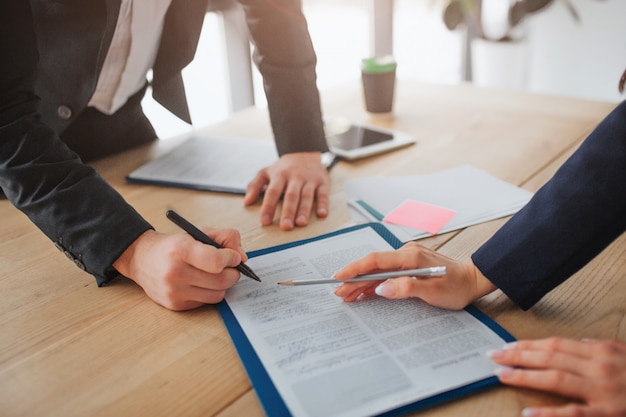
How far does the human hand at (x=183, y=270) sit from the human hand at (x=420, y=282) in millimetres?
153

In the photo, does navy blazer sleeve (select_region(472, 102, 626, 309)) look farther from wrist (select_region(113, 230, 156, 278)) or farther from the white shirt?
the white shirt

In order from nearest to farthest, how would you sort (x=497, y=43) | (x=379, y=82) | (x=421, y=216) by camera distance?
(x=421, y=216) → (x=379, y=82) → (x=497, y=43)

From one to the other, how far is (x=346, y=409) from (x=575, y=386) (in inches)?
8.8

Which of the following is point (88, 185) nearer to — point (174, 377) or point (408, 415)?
point (174, 377)

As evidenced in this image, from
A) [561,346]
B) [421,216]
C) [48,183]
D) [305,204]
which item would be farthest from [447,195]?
[48,183]

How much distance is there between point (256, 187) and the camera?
3.46 ft

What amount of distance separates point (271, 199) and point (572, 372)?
60 cm

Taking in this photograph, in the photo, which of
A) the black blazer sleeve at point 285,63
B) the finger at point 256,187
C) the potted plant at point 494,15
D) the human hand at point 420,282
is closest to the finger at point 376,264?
the human hand at point 420,282

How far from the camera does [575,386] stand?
1.74 ft

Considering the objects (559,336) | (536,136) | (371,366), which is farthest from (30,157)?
(536,136)

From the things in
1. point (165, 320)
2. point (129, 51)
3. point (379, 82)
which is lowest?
point (165, 320)

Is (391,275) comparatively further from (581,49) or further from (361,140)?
(581,49)

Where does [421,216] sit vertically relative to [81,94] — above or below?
below

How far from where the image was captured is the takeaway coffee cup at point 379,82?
1464mm
